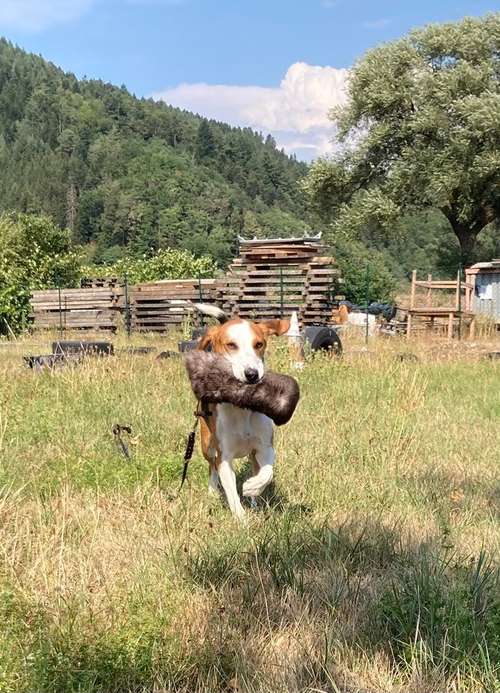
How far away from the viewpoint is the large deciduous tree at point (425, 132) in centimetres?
3059

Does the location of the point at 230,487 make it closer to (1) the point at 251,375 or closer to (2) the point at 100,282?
(1) the point at 251,375

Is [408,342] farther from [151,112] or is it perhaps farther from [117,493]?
[151,112]

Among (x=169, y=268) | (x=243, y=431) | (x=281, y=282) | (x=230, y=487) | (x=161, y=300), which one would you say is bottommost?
(x=230, y=487)

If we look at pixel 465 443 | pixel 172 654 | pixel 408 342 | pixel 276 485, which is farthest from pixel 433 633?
pixel 408 342

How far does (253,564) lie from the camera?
361 centimetres

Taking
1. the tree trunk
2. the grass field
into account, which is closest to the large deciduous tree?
the tree trunk

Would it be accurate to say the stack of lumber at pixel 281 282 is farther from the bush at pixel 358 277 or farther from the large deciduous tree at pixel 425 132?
the bush at pixel 358 277

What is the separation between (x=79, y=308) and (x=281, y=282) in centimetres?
896

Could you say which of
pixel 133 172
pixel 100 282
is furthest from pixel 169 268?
pixel 133 172

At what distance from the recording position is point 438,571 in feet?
11.3

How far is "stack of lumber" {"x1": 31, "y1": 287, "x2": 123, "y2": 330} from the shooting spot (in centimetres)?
2691

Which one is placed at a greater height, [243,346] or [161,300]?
[161,300]

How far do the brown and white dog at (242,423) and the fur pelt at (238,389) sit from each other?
78 mm

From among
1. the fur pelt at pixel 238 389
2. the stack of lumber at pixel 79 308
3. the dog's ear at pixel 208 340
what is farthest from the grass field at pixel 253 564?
the stack of lumber at pixel 79 308
